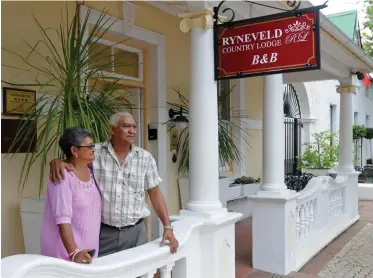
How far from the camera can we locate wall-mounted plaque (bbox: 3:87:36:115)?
3.65 metres

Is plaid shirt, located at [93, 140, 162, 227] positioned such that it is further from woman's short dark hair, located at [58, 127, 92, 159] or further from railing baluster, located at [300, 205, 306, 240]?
railing baluster, located at [300, 205, 306, 240]

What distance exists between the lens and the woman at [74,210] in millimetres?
2100

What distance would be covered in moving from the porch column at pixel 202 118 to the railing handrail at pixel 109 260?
0.27 metres

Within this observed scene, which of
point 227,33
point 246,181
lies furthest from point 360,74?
point 227,33

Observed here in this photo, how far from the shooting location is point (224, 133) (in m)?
5.50

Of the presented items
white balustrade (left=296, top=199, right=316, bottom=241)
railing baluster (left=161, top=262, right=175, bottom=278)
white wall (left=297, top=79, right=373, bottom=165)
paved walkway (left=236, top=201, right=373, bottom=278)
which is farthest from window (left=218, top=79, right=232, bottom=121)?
railing baluster (left=161, top=262, right=175, bottom=278)

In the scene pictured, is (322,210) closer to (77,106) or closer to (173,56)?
(173,56)

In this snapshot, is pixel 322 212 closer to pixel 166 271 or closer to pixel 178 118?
pixel 178 118

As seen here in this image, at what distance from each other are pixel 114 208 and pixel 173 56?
353cm

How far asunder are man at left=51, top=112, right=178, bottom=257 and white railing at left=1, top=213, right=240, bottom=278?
16 cm

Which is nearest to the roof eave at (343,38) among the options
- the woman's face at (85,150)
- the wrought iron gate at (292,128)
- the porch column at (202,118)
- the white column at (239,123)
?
the porch column at (202,118)

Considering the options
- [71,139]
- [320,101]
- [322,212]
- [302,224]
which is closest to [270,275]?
[302,224]

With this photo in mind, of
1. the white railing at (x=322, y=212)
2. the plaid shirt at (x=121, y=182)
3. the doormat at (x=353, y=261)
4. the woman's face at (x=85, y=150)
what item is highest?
the woman's face at (x=85, y=150)

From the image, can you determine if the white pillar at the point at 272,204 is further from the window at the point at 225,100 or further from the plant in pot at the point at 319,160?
the plant in pot at the point at 319,160
